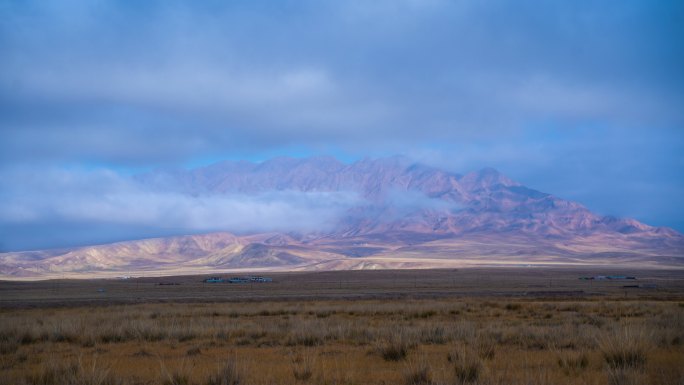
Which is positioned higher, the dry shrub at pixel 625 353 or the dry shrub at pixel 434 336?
the dry shrub at pixel 625 353

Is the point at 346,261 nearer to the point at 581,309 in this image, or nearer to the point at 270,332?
the point at 581,309

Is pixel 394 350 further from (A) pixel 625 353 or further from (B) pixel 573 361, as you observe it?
(A) pixel 625 353

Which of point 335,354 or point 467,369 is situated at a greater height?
point 467,369

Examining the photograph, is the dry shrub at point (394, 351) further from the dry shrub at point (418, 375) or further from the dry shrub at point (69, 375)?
the dry shrub at point (69, 375)

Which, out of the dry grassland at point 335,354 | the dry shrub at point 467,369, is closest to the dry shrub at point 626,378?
the dry grassland at point 335,354

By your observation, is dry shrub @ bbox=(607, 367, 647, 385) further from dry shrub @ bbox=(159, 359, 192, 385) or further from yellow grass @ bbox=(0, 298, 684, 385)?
dry shrub @ bbox=(159, 359, 192, 385)

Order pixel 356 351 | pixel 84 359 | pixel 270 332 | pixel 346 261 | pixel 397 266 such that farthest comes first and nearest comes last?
pixel 346 261 → pixel 397 266 → pixel 270 332 → pixel 356 351 → pixel 84 359

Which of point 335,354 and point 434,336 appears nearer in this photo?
point 335,354

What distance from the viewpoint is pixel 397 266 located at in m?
176

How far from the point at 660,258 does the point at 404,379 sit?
213 metres

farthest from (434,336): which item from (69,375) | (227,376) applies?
(69,375)

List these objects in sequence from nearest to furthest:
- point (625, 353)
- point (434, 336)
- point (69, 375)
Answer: point (69, 375)
point (625, 353)
point (434, 336)

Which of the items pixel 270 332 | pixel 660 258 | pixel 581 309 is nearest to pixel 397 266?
Answer: pixel 660 258

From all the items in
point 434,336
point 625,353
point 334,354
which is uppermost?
point 625,353
